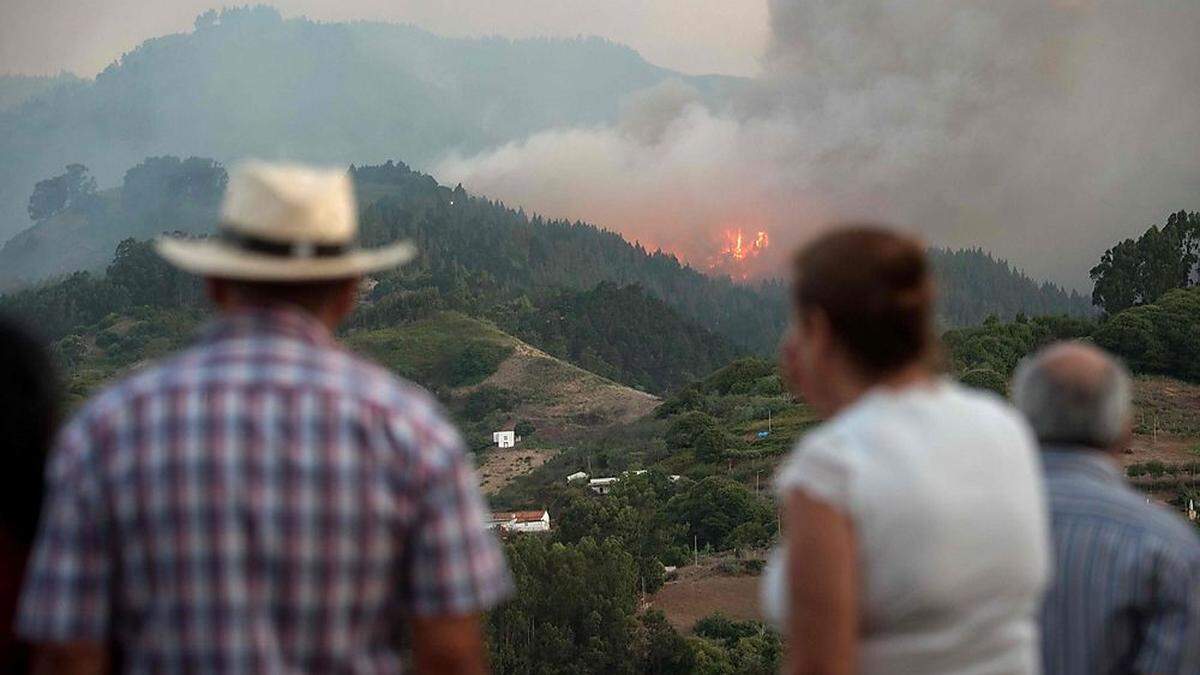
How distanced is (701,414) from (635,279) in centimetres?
7707

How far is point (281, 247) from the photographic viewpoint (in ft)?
6.15

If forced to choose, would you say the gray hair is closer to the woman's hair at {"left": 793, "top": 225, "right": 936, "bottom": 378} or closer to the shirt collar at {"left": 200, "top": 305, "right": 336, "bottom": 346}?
the woman's hair at {"left": 793, "top": 225, "right": 936, "bottom": 378}

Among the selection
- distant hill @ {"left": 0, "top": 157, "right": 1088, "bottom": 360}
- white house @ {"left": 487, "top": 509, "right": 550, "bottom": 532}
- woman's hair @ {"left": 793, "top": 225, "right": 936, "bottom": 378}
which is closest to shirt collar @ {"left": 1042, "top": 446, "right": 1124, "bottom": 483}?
woman's hair @ {"left": 793, "top": 225, "right": 936, "bottom": 378}

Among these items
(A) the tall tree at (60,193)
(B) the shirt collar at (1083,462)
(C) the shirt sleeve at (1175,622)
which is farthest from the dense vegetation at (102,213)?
(C) the shirt sleeve at (1175,622)

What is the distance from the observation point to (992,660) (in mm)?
2000

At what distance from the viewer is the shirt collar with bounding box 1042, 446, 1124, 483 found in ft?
8.36

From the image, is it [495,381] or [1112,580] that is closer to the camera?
[1112,580]

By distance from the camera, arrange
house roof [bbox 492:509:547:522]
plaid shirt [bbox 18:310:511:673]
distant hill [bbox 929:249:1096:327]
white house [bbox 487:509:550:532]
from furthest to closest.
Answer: distant hill [bbox 929:249:1096:327], house roof [bbox 492:509:547:522], white house [bbox 487:509:550:532], plaid shirt [bbox 18:310:511:673]

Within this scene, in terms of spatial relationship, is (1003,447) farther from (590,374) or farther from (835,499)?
(590,374)

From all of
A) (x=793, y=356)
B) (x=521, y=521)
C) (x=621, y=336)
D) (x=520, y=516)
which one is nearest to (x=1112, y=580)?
(x=793, y=356)

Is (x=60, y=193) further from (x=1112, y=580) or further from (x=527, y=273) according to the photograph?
(x=1112, y=580)

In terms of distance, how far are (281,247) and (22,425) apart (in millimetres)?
530

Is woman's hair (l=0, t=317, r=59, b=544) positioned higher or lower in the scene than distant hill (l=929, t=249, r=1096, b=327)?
lower

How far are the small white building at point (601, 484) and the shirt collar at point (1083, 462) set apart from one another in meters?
44.7
